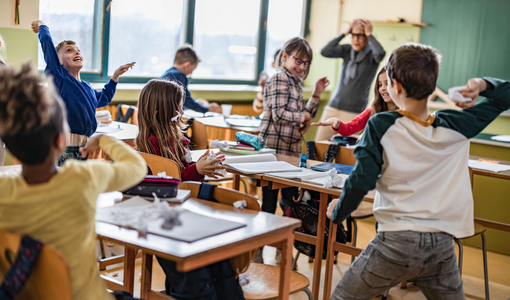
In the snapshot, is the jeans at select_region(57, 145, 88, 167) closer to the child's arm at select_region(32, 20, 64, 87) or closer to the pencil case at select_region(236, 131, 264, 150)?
the child's arm at select_region(32, 20, 64, 87)

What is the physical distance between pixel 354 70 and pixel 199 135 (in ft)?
5.99

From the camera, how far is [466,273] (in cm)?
345

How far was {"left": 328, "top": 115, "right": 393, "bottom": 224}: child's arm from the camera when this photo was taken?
1.49 meters

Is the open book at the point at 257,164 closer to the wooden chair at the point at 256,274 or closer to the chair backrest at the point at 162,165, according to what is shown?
the chair backrest at the point at 162,165

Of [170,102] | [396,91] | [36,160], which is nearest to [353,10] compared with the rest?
[170,102]

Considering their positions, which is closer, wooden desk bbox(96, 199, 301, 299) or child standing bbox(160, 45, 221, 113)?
wooden desk bbox(96, 199, 301, 299)

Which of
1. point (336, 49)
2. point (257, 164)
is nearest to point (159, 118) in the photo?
point (257, 164)

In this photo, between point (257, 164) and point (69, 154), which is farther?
point (69, 154)

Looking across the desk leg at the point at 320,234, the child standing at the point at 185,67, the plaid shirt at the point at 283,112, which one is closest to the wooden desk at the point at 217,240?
the desk leg at the point at 320,234

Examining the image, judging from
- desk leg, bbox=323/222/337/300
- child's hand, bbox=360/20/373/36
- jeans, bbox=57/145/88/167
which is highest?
child's hand, bbox=360/20/373/36

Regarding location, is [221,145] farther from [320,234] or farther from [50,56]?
[50,56]

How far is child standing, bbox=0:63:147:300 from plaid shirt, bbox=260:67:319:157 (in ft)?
7.50

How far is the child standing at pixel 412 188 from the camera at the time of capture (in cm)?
150

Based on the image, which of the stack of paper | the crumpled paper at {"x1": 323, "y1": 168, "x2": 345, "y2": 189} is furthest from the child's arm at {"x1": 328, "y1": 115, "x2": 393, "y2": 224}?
the stack of paper
